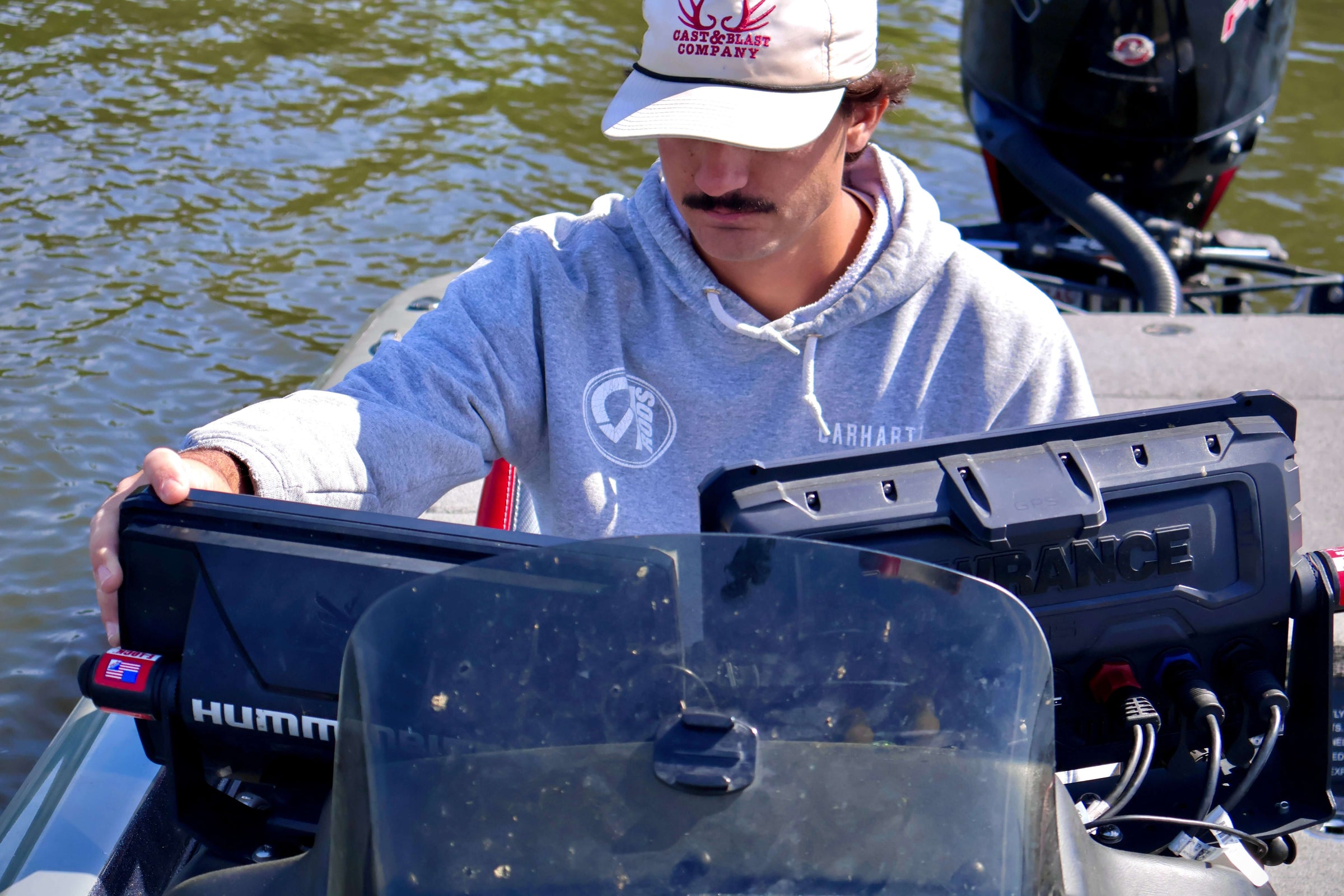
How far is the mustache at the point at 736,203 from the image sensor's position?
134 cm

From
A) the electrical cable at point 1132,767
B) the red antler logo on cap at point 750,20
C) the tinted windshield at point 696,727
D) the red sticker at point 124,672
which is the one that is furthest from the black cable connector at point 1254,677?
the red sticker at point 124,672

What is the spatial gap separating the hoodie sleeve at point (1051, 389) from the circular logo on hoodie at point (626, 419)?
1.29 ft

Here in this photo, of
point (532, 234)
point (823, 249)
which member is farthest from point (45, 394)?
point (823, 249)

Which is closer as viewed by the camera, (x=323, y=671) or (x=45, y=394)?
(x=323, y=671)

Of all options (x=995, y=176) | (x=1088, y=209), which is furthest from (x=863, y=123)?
(x=995, y=176)

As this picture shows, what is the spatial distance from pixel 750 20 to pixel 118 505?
720 millimetres

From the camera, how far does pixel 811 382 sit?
148 cm

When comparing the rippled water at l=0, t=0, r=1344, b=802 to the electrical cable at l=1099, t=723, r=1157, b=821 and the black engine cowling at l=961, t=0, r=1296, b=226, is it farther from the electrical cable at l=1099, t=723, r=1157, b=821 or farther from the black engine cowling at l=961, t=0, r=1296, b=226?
the electrical cable at l=1099, t=723, r=1157, b=821

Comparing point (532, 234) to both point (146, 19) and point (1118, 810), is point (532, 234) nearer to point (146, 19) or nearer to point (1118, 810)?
point (1118, 810)

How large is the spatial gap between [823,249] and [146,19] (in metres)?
4.90

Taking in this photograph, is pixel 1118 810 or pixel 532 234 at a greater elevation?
pixel 532 234

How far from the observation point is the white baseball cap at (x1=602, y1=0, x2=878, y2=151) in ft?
4.05

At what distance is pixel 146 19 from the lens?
546cm

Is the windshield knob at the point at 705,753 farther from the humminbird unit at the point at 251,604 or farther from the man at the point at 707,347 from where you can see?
the man at the point at 707,347
